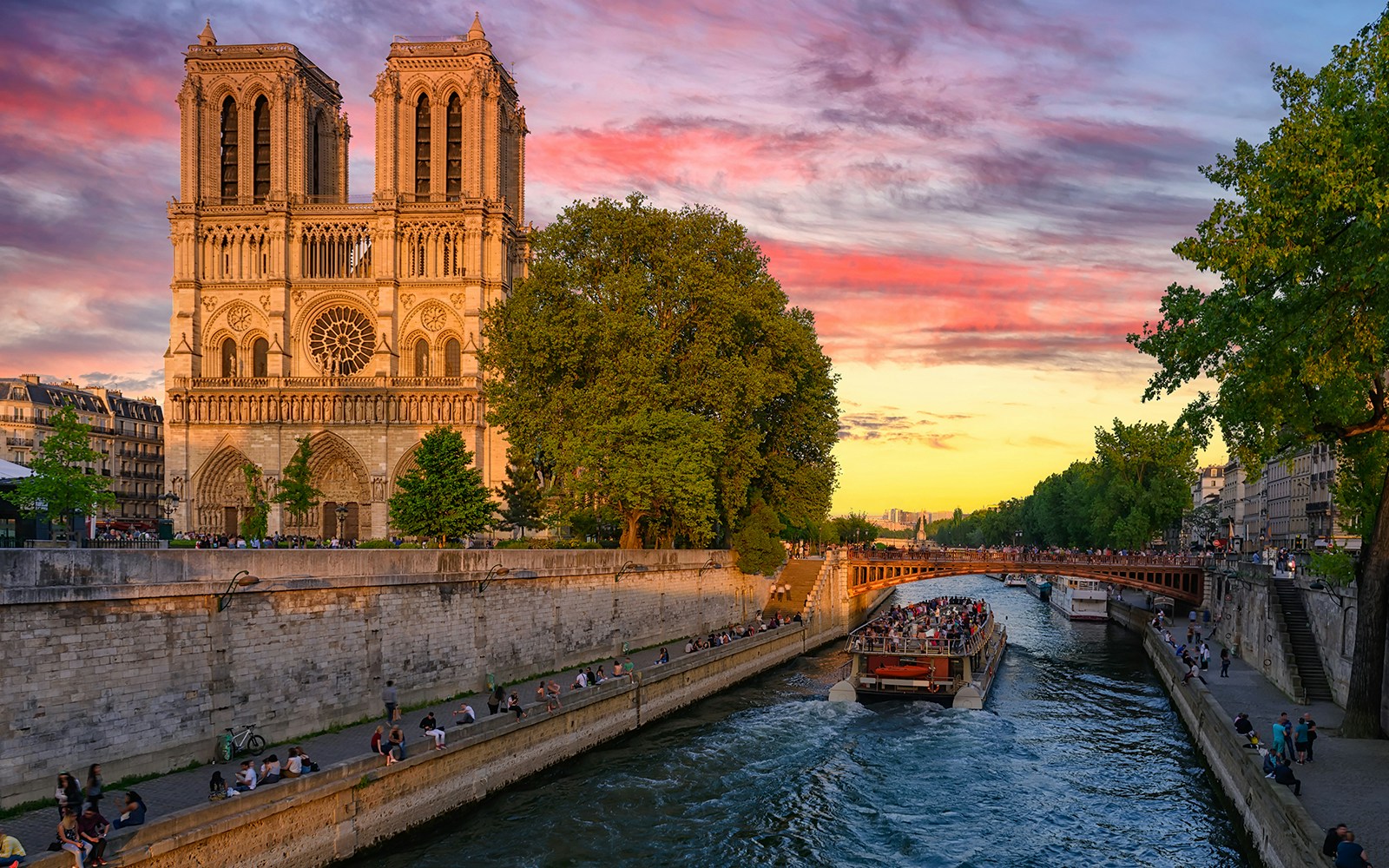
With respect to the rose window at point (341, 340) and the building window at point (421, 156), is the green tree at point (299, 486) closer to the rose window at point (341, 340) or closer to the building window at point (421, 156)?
the rose window at point (341, 340)

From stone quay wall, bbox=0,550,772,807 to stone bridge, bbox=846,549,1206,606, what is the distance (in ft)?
109

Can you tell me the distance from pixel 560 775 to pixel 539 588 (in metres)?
9.20

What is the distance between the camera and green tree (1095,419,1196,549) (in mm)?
85500

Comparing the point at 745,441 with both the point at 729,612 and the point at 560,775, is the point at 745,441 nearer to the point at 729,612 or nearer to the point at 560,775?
the point at 729,612

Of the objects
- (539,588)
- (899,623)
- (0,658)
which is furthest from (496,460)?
(0,658)

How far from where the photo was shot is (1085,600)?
268 ft

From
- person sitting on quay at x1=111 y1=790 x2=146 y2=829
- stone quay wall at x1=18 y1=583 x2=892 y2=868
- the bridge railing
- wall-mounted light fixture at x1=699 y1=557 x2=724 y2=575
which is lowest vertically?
stone quay wall at x1=18 y1=583 x2=892 y2=868

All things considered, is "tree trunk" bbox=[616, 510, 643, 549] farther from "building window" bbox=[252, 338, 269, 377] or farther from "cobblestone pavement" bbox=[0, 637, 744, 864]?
"building window" bbox=[252, 338, 269, 377]

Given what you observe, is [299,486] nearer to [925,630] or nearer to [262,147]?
[262,147]

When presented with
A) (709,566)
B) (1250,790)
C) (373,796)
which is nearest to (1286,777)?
(1250,790)

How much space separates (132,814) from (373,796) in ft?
17.2

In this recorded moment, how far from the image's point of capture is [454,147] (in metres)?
81.7

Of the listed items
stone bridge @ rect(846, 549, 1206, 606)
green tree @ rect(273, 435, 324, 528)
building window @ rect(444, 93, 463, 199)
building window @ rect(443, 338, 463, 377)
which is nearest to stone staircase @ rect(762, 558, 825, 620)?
stone bridge @ rect(846, 549, 1206, 606)

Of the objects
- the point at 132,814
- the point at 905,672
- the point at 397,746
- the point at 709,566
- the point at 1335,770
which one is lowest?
the point at 905,672
